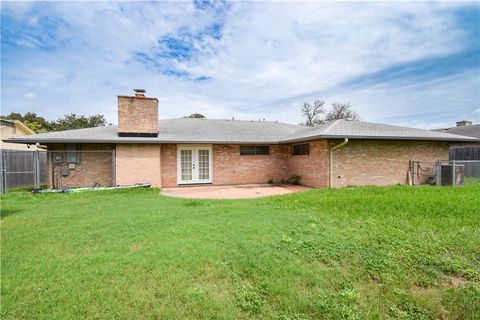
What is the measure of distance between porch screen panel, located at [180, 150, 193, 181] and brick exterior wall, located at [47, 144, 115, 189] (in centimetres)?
334

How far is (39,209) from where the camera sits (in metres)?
7.04

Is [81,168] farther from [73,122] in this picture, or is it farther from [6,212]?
[73,122]

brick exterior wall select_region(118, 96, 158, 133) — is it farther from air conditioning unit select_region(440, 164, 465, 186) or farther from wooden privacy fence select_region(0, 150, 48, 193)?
air conditioning unit select_region(440, 164, 465, 186)

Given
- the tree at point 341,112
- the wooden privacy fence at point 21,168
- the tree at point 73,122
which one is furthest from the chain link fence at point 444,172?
the tree at point 73,122

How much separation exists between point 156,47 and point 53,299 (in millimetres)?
11762

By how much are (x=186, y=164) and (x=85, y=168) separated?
478 centimetres

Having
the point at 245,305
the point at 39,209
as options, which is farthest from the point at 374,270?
the point at 39,209

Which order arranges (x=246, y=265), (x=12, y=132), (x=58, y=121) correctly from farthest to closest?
(x=58, y=121), (x=12, y=132), (x=246, y=265)

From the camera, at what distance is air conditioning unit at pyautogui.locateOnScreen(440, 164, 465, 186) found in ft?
36.1

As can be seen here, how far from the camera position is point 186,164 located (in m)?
12.9

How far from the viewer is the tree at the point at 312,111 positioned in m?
39.3

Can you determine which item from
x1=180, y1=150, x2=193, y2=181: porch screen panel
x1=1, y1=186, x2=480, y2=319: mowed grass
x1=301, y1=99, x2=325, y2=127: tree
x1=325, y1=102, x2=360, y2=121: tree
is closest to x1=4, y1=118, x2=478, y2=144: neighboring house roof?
x1=180, y1=150, x2=193, y2=181: porch screen panel

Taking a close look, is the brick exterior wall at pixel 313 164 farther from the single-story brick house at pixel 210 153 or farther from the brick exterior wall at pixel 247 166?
the brick exterior wall at pixel 247 166

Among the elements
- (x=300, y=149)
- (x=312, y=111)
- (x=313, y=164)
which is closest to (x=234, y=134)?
(x=300, y=149)
